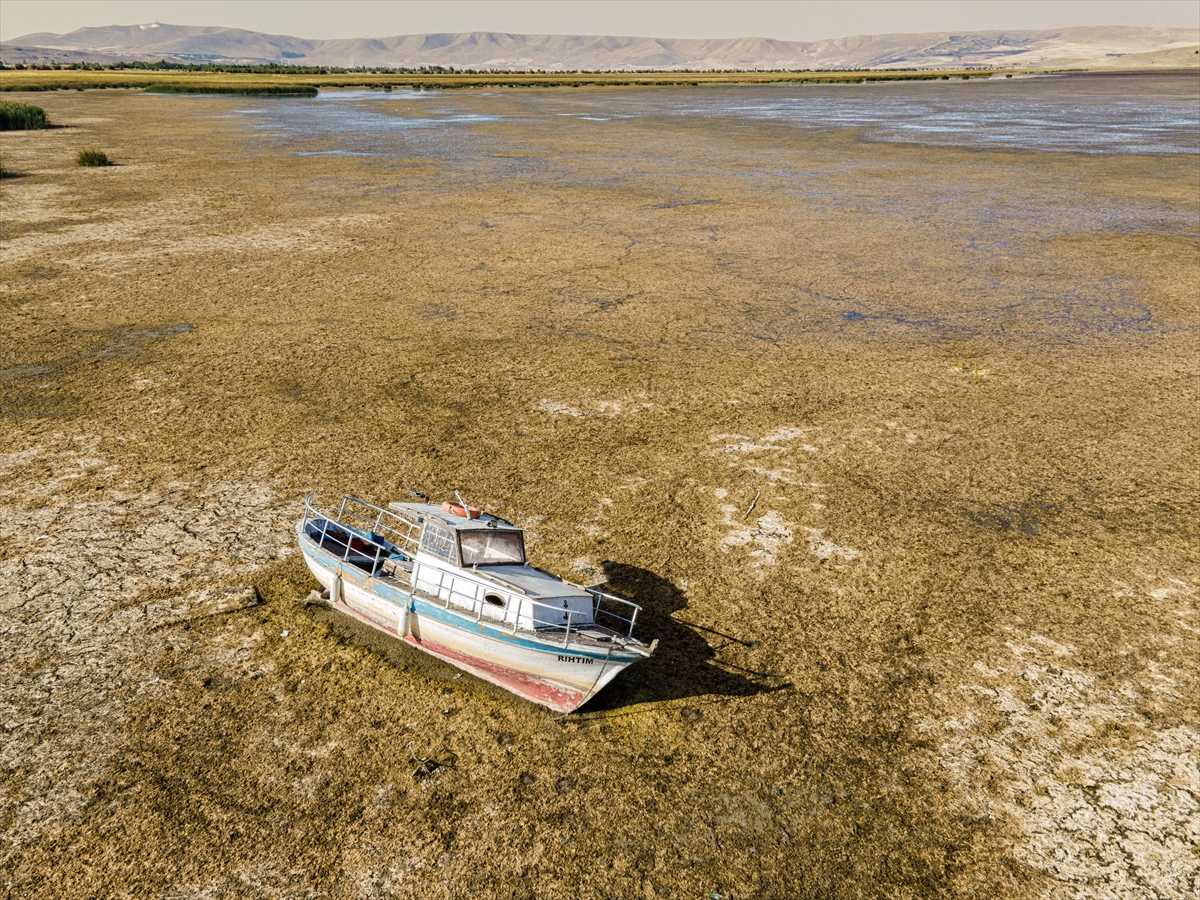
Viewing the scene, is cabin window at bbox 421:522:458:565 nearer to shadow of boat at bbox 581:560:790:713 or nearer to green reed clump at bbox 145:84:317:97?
shadow of boat at bbox 581:560:790:713

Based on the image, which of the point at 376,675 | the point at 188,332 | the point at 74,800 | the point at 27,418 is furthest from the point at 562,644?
the point at 188,332

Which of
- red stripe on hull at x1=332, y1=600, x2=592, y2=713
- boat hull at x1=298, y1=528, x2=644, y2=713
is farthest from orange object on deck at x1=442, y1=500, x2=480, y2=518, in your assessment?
red stripe on hull at x1=332, y1=600, x2=592, y2=713

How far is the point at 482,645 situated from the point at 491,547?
1.10m

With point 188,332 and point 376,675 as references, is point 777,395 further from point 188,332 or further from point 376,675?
point 188,332

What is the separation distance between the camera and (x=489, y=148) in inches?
1933

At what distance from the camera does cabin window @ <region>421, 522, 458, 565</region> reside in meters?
8.61

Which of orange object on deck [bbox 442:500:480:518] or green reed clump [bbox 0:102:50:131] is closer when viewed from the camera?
orange object on deck [bbox 442:500:480:518]

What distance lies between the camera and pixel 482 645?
817cm

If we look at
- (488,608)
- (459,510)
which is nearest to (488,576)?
(488,608)

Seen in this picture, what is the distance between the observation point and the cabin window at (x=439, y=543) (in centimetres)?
861

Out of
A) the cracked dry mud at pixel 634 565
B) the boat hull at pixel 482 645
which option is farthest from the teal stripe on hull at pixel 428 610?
the cracked dry mud at pixel 634 565

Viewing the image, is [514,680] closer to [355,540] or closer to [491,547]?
[491,547]

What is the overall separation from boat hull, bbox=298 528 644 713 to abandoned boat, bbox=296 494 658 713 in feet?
0.04

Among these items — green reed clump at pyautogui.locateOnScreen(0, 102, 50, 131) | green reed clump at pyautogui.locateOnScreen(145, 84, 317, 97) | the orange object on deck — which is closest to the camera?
the orange object on deck
